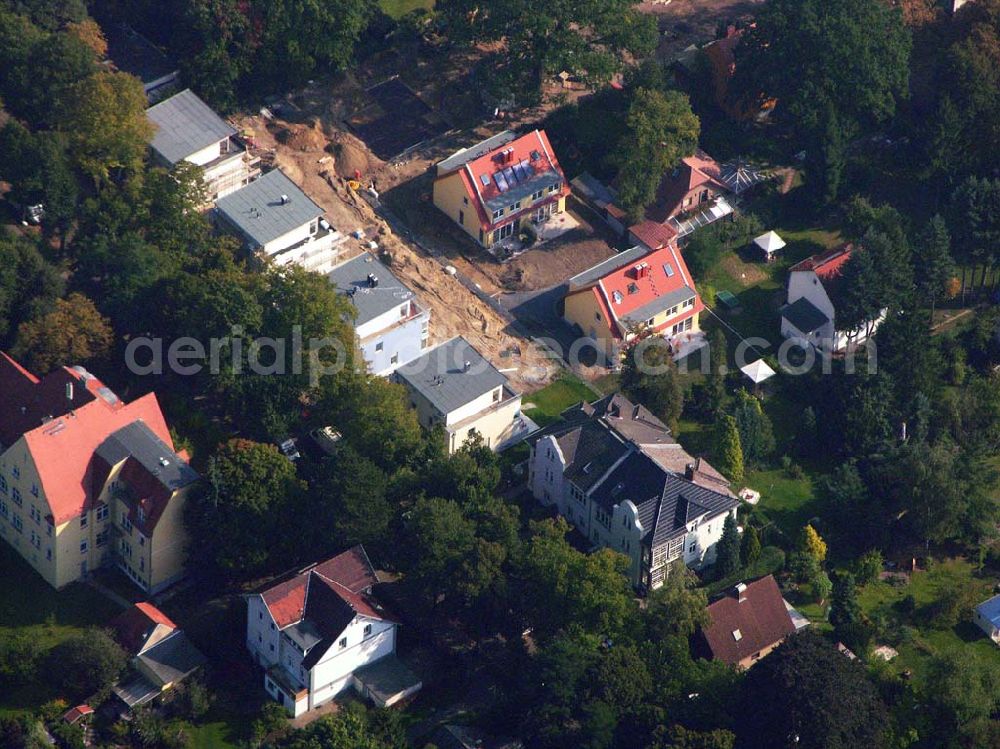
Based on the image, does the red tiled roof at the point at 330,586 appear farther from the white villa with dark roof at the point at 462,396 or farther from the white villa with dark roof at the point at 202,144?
the white villa with dark roof at the point at 202,144

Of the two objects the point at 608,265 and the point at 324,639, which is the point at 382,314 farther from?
the point at 324,639

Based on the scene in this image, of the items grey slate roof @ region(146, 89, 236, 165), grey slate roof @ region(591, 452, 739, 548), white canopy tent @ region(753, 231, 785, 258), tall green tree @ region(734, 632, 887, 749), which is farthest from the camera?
white canopy tent @ region(753, 231, 785, 258)

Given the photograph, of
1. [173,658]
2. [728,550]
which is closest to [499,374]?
[728,550]

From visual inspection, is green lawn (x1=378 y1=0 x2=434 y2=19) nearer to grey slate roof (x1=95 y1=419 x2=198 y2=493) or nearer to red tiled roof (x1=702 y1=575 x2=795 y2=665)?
grey slate roof (x1=95 y1=419 x2=198 y2=493)

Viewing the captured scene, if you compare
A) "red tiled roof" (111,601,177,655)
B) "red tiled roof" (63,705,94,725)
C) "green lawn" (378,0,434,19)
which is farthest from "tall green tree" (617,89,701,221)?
"red tiled roof" (63,705,94,725)

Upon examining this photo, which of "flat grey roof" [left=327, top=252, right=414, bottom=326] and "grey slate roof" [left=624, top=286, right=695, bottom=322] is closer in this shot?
"flat grey roof" [left=327, top=252, right=414, bottom=326]
